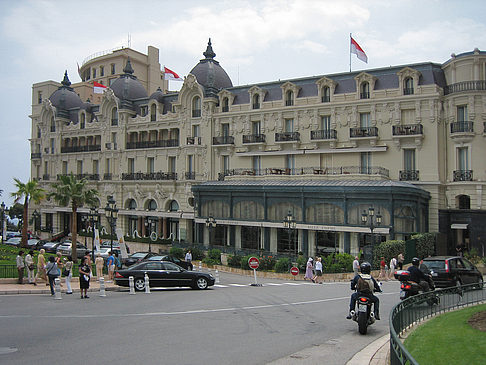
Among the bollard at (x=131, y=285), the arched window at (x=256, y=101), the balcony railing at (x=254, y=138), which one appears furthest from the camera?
the arched window at (x=256, y=101)

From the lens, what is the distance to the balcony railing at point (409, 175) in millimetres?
39531

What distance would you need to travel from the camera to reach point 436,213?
1535 inches

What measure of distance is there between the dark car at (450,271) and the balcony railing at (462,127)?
20793 mm

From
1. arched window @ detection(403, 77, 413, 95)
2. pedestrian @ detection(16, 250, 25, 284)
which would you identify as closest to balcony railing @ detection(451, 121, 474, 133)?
arched window @ detection(403, 77, 413, 95)

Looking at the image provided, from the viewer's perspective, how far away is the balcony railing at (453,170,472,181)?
124 ft

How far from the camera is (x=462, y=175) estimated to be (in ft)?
125

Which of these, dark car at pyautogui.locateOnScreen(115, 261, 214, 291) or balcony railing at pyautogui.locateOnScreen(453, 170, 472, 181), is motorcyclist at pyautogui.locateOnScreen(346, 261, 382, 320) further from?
balcony railing at pyautogui.locateOnScreen(453, 170, 472, 181)

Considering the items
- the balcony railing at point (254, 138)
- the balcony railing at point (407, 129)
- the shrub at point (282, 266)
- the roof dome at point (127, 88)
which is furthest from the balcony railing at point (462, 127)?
the roof dome at point (127, 88)

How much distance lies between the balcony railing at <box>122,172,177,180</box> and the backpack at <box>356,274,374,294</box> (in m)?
41.6

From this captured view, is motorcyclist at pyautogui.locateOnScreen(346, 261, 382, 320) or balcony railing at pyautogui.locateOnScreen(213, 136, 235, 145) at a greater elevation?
balcony railing at pyautogui.locateOnScreen(213, 136, 235, 145)

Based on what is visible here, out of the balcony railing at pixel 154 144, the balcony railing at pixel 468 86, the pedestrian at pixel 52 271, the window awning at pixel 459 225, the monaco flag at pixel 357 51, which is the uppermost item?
the monaco flag at pixel 357 51

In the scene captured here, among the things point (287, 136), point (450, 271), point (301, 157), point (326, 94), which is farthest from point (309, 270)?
point (326, 94)

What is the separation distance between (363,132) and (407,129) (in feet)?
11.8

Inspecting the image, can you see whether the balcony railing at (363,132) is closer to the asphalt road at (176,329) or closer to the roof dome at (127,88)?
the asphalt road at (176,329)
